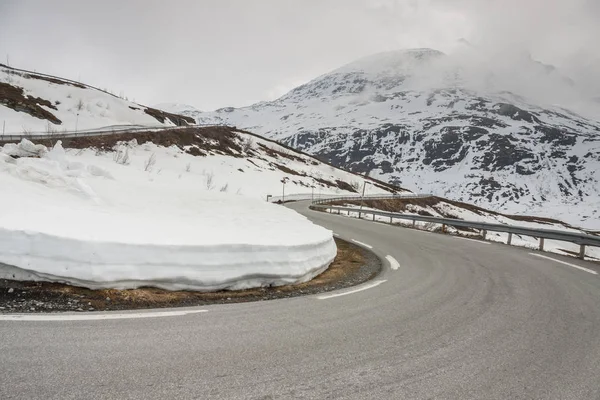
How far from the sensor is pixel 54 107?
58781mm

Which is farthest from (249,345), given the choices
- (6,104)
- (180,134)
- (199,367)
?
(180,134)

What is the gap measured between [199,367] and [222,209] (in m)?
7.27

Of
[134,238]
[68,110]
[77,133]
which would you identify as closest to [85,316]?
[134,238]

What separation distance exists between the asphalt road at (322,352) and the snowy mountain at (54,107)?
51.2 m

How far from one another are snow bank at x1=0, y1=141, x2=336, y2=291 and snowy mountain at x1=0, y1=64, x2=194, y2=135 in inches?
1770

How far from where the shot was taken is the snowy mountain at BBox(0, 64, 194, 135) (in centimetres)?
4888

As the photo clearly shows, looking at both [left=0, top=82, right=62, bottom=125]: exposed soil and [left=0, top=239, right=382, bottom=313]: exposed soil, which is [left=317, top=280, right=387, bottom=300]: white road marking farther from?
[left=0, top=82, right=62, bottom=125]: exposed soil

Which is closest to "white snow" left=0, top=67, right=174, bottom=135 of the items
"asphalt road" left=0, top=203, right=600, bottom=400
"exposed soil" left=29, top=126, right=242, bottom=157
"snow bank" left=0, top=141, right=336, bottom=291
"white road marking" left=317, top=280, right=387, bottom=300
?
"exposed soil" left=29, top=126, right=242, bottom=157

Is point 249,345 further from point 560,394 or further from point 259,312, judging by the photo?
point 560,394

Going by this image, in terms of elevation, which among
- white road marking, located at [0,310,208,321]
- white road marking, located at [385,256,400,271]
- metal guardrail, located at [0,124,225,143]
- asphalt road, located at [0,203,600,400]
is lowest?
white road marking, located at [0,310,208,321]

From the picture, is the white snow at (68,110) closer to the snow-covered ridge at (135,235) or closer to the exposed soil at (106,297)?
the snow-covered ridge at (135,235)

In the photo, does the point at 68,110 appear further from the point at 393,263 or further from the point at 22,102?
the point at 393,263

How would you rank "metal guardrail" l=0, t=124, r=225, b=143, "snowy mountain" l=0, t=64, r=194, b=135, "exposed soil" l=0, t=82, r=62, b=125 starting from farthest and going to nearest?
"exposed soil" l=0, t=82, r=62, b=125
"snowy mountain" l=0, t=64, r=194, b=135
"metal guardrail" l=0, t=124, r=225, b=143

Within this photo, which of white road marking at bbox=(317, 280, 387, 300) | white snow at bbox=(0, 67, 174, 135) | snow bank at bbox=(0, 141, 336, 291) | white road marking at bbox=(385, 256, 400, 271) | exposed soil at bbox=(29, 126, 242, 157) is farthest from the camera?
white snow at bbox=(0, 67, 174, 135)
